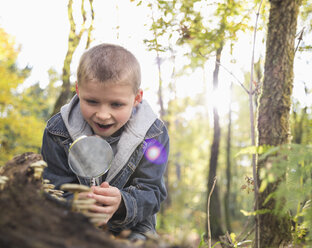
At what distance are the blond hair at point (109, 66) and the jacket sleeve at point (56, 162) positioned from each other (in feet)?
2.03

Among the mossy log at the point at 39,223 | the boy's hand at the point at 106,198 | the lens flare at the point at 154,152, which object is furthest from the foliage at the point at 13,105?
the mossy log at the point at 39,223

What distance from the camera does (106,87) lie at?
7.07 feet

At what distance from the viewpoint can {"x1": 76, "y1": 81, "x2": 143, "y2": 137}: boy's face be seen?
85.1 inches

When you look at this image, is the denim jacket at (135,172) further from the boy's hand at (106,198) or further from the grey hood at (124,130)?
the boy's hand at (106,198)

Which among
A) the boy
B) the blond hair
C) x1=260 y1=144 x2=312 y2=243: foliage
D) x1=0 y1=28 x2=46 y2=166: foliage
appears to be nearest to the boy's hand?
the boy

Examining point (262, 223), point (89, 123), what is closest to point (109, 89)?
point (89, 123)

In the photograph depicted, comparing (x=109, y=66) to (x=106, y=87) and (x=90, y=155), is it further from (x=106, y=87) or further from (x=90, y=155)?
(x=90, y=155)

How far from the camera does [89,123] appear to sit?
2.39 metres

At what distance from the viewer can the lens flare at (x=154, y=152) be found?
2.55m

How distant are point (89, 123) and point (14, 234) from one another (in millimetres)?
1547

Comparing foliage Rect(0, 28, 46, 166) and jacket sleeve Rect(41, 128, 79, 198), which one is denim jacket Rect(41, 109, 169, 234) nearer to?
jacket sleeve Rect(41, 128, 79, 198)

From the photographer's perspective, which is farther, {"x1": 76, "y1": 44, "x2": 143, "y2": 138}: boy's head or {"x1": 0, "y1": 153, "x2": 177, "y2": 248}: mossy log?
{"x1": 76, "y1": 44, "x2": 143, "y2": 138}: boy's head

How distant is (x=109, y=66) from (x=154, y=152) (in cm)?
87

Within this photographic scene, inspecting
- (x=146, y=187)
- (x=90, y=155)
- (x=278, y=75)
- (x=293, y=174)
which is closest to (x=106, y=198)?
(x=90, y=155)
